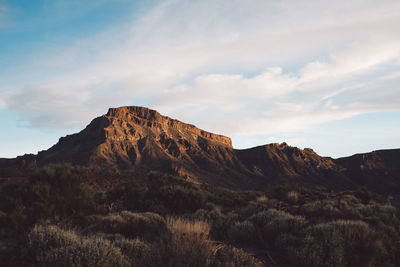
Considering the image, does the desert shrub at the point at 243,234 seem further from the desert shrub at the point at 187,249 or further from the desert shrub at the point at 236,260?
the desert shrub at the point at 236,260

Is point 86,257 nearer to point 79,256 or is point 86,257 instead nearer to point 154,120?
point 79,256

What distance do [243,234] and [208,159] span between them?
92.6m

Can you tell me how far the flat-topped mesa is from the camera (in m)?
120

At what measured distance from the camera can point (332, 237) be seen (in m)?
6.17

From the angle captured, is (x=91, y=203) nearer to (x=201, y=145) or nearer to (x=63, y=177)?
(x=63, y=177)

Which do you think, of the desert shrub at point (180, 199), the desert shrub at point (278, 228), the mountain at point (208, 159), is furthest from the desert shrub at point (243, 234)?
Result: the mountain at point (208, 159)

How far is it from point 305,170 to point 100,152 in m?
72.0

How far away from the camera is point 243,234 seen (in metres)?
7.41

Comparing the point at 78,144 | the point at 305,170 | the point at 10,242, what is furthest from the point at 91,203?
the point at 305,170

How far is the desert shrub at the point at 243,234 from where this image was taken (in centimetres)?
733

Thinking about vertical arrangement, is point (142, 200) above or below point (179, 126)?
below

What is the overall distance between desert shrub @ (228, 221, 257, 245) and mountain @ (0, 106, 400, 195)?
6511 cm

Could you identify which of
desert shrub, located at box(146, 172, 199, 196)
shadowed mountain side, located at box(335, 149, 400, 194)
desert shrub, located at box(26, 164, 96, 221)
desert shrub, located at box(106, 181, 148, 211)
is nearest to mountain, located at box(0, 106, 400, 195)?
shadowed mountain side, located at box(335, 149, 400, 194)

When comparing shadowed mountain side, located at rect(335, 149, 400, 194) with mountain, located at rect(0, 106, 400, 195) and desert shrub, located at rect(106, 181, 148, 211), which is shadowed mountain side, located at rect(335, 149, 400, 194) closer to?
mountain, located at rect(0, 106, 400, 195)
